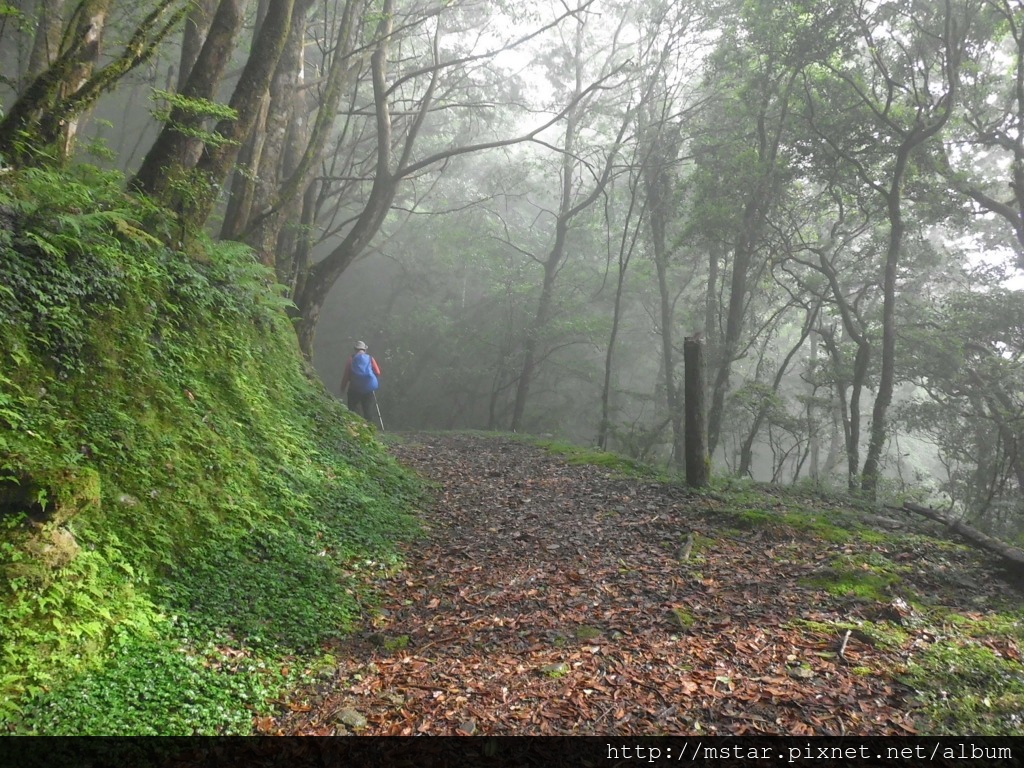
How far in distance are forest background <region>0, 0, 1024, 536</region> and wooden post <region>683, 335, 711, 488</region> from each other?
14.8ft

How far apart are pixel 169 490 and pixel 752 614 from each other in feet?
15.5

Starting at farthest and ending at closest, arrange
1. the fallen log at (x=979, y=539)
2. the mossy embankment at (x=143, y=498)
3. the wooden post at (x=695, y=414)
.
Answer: the wooden post at (x=695, y=414)
the fallen log at (x=979, y=539)
the mossy embankment at (x=143, y=498)

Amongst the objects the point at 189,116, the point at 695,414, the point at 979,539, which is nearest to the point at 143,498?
the point at 189,116

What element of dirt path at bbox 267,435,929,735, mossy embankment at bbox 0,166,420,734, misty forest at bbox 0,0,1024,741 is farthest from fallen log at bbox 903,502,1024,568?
mossy embankment at bbox 0,166,420,734

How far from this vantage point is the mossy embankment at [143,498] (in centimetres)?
339

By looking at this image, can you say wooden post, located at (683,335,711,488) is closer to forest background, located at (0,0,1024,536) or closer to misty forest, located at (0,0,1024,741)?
misty forest, located at (0,0,1024,741)

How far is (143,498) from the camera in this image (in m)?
4.55

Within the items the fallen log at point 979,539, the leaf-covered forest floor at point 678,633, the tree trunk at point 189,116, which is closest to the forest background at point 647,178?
the tree trunk at point 189,116

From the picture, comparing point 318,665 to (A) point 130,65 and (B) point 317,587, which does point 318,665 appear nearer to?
(B) point 317,587

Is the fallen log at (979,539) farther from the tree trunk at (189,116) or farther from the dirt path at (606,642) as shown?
the tree trunk at (189,116)

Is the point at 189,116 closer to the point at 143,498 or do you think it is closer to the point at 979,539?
the point at 143,498

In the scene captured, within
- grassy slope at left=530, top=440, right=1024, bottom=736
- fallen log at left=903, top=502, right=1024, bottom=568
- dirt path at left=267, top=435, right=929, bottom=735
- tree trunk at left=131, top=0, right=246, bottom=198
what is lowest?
dirt path at left=267, top=435, right=929, bottom=735

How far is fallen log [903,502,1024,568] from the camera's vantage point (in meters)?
6.22

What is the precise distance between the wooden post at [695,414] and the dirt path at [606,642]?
1406 millimetres
